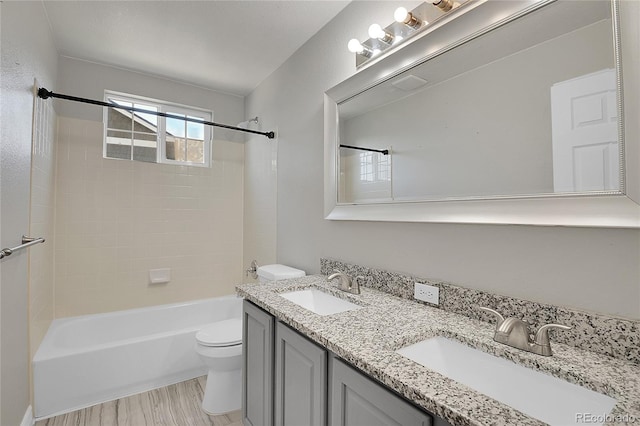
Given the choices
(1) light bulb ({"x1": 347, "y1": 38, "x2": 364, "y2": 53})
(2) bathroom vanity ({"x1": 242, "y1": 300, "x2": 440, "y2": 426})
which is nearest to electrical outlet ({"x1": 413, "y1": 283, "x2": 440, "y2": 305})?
(2) bathroom vanity ({"x1": 242, "y1": 300, "x2": 440, "y2": 426})

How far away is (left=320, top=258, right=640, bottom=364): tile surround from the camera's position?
2.75 ft

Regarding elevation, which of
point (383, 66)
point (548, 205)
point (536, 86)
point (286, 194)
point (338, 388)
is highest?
point (383, 66)

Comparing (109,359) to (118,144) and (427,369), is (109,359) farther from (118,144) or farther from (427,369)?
(427,369)

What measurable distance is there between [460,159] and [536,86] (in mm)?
343

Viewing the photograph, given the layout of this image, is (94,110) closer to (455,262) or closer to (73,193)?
(73,193)

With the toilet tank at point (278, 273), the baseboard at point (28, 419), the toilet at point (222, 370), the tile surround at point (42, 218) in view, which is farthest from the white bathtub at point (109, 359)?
the toilet tank at point (278, 273)

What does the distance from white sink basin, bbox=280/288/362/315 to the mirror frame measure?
461mm

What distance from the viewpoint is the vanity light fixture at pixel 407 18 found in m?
1.35

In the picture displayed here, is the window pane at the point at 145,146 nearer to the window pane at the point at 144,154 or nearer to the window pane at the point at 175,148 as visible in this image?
the window pane at the point at 144,154

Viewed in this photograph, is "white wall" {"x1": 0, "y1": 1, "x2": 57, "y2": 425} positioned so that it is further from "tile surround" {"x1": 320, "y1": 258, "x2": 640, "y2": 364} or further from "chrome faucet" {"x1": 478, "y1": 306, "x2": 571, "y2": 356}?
"chrome faucet" {"x1": 478, "y1": 306, "x2": 571, "y2": 356}

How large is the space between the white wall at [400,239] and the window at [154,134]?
2.24 feet

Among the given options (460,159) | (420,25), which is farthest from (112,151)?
(460,159)

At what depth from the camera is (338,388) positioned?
3.23 ft

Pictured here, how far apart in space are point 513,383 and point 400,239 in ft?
2.49
